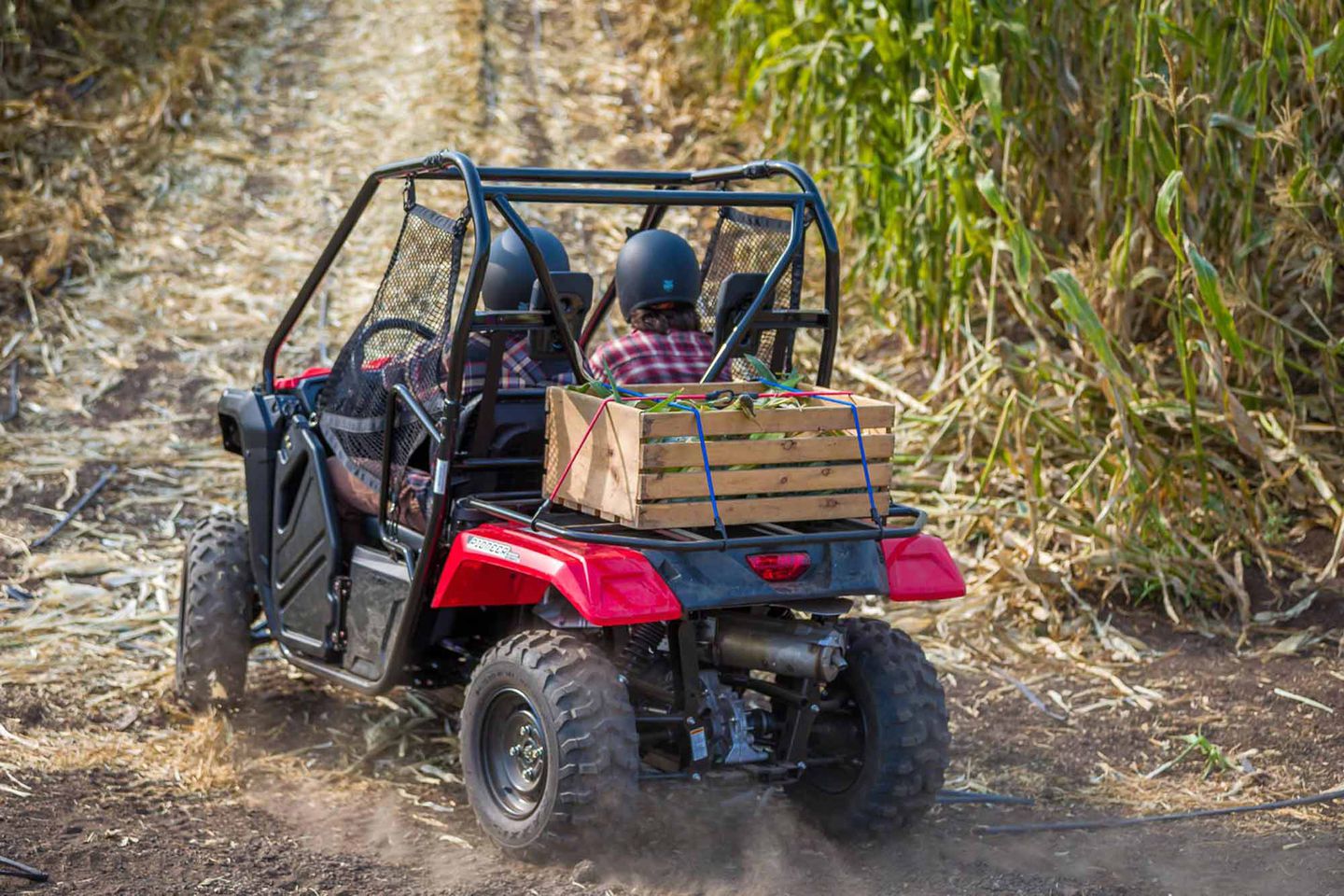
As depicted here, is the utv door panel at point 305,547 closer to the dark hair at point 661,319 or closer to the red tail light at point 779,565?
the dark hair at point 661,319

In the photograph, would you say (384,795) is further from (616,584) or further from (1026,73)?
(1026,73)

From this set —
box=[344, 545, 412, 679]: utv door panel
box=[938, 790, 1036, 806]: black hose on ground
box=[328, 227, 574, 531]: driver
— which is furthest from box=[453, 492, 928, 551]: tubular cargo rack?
box=[938, 790, 1036, 806]: black hose on ground

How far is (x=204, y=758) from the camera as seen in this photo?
4691 mm

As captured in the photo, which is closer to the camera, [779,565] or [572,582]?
[572,582]

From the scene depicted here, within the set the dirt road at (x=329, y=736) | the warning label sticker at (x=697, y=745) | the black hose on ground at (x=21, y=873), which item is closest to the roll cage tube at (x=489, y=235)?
the dirt road at (x=329, y=736)

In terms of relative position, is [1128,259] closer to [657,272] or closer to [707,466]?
[657,272]

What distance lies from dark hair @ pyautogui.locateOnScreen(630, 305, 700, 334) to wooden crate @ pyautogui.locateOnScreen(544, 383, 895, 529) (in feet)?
1.65

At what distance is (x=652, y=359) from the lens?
446cm

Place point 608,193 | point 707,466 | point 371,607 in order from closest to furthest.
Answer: point 707,466, point 608,193, point 371,607

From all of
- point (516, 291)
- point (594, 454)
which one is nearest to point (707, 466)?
point (594, 454)

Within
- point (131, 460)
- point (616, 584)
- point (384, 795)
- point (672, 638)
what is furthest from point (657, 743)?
point (131, 460)

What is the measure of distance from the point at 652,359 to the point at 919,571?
0.97 m

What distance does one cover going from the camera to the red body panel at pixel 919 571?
412cm

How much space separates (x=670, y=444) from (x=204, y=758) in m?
1.94
